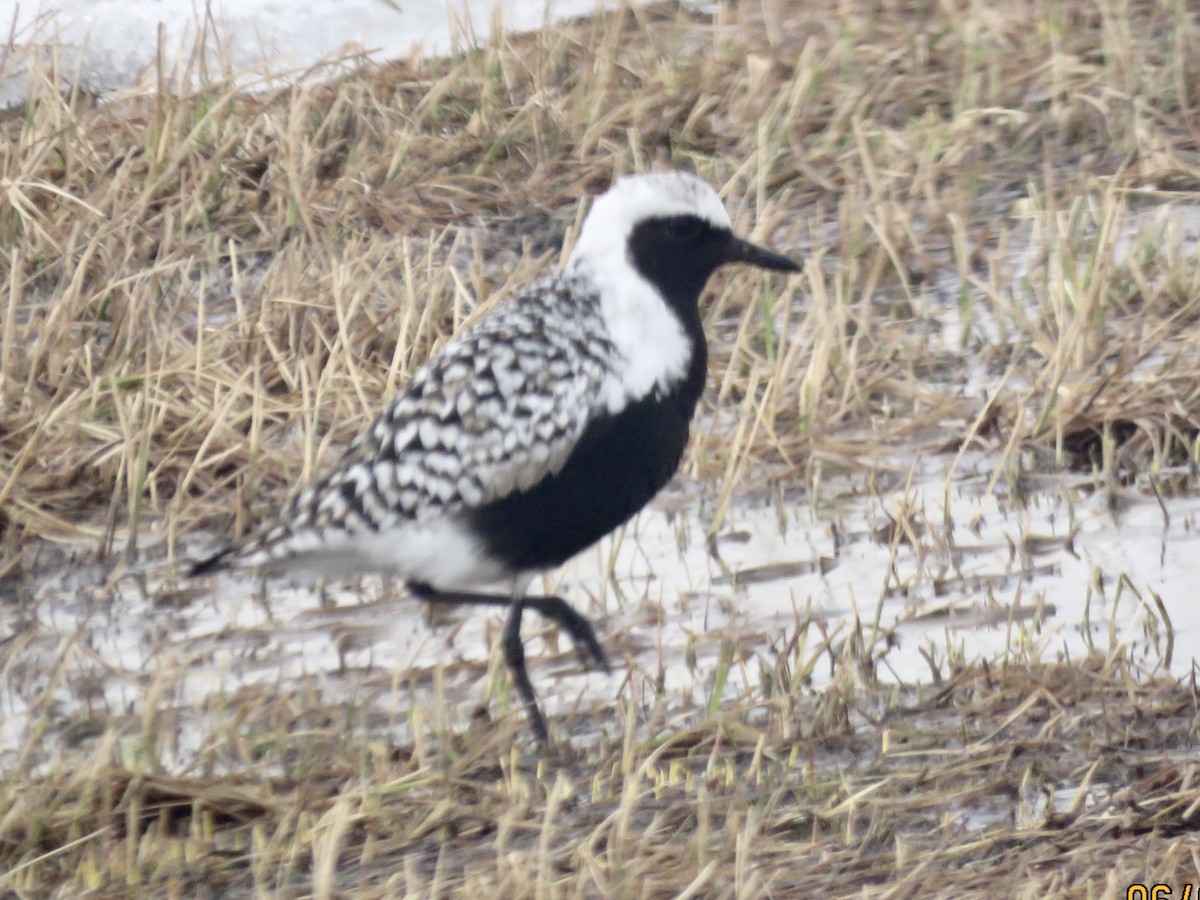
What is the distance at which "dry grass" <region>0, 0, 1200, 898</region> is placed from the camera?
3809 mm

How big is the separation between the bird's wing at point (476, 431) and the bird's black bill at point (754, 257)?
48cm

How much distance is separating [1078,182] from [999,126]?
2.05 feet

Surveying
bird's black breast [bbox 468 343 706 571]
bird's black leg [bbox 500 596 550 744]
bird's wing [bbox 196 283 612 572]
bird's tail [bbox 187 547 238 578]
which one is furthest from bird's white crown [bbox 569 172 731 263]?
bird's tail [bbox 187 547 238 578]

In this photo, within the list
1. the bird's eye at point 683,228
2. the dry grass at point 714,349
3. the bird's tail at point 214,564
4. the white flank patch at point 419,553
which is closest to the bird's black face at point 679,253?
the bird's eye at point 683,228

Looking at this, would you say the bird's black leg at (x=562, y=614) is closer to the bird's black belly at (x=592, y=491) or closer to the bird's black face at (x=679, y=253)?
the bird's black belly at (x=592, y=491)

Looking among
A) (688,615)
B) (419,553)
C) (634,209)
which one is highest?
(634,209)

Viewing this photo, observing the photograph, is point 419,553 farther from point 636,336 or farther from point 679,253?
point 679,253

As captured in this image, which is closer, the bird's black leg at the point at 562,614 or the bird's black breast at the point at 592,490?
the bird's black breast at the point at 592,490

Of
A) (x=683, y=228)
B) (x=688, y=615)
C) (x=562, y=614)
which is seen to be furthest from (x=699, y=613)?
(x=683, y=228)

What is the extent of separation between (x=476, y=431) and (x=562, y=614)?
20.4 inches

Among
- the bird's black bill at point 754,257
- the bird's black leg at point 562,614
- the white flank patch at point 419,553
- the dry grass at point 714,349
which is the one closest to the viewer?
the dry grass at point 714,349

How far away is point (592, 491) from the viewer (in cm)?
460

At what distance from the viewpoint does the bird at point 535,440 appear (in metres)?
4.59

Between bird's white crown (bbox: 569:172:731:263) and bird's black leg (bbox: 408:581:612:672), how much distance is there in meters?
0.83
